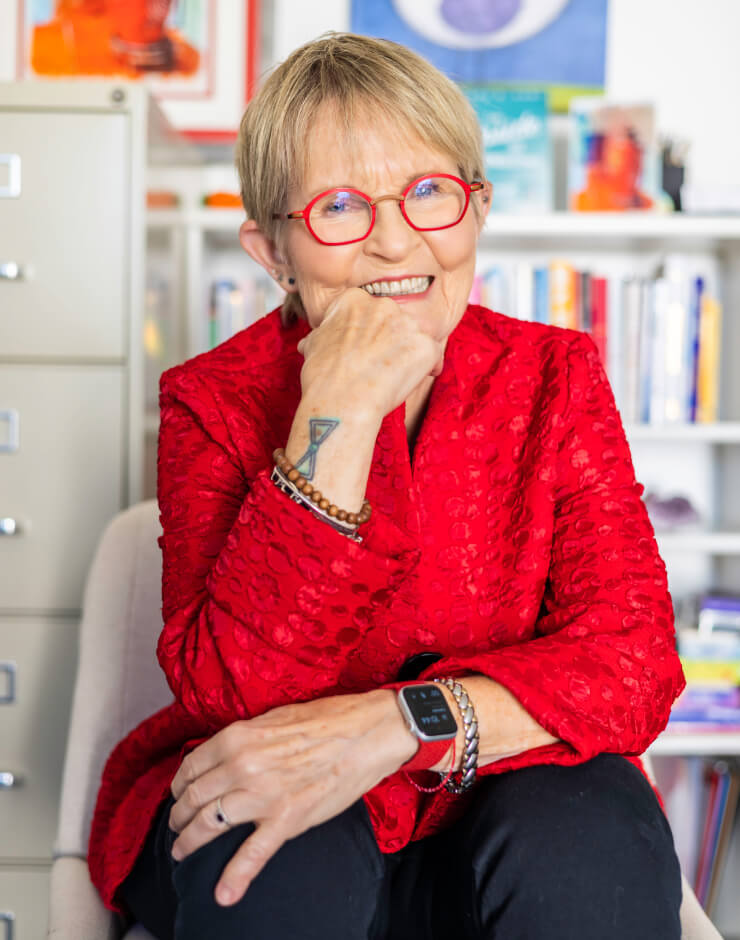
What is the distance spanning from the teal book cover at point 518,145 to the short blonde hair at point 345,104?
88 centimetres

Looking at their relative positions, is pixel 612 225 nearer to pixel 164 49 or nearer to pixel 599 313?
pixel 599 313

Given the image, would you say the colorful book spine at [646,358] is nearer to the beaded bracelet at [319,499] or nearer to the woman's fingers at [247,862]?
the beaded bracelet at [319,499]

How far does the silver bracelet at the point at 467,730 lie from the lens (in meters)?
0.77

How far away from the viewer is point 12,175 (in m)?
1.47

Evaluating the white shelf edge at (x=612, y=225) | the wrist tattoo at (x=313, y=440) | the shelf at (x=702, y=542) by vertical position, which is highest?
the white shelf edge at (x=612, y=225)

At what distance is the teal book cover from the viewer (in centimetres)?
182

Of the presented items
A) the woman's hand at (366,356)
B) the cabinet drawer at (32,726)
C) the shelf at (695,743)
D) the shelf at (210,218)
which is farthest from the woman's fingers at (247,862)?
the shelf at (210,218)

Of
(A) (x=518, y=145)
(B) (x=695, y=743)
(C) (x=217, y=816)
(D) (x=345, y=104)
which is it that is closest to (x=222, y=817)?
(C) (x=217, y=816)

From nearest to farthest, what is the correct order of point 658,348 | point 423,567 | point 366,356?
point 366,356, point 423,567, point 658,348

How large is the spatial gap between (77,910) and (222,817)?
0.28 metres

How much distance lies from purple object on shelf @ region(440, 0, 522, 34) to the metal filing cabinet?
75 centimetres

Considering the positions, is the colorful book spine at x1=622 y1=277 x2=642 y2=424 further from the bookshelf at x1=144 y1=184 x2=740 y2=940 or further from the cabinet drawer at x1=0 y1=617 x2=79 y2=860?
the cabinet drawer at x1=0 y1=617 x2=79 y2=860

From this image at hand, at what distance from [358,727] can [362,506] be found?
172 mm

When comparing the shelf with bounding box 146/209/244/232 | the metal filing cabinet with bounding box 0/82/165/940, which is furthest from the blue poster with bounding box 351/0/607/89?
the metal filing cabinet with bounding box 0/82/165/940
